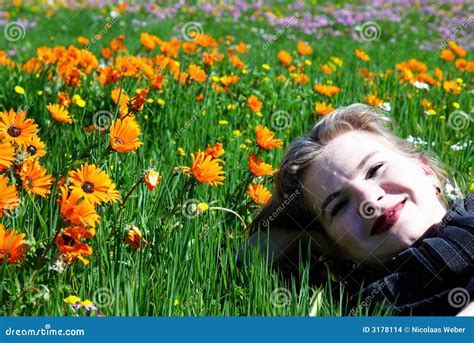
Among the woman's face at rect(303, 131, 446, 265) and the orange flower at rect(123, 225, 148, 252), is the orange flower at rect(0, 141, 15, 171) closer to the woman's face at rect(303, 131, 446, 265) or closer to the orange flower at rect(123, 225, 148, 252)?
the orange flower at rect(123, 225, 148, 252)

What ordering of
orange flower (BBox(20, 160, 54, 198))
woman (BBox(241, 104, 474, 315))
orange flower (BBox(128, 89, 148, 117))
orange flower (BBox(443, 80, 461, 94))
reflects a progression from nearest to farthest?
orange flower (BBox(20, 160, 54, 198)) < woman (BBox(241, 104, 474, 315)) < orange flower (BBox(128, 89, 148, 117)) < orange flower (BBox(443, 80, 461, 94))

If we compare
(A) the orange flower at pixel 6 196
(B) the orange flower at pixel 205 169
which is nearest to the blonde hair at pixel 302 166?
(B) the orange flower at pixel 205 169

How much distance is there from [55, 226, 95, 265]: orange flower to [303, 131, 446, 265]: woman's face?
0.82m

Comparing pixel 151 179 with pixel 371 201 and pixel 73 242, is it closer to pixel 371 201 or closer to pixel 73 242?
pixel 73 242

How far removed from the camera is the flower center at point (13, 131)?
2.18 m

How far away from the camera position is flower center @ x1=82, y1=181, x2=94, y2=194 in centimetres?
190

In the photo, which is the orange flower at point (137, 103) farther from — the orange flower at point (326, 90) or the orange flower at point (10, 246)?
the orange flower at point (326, 90)

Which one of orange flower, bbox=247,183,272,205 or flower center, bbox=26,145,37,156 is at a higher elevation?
flower center, bbox=26,145,37,156

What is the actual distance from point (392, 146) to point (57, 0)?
10582 millimetres

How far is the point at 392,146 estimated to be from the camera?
251cm

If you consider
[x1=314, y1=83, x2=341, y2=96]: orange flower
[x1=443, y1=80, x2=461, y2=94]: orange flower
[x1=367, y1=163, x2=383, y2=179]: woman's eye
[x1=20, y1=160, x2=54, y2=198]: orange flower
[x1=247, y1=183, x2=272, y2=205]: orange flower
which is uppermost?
[x1=20, y1=160, x2=54, y2=198]: orange flower

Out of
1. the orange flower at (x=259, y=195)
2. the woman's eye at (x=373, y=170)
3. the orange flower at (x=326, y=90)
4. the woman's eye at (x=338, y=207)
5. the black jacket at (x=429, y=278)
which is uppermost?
the woman's eye at (x=373, y=170)

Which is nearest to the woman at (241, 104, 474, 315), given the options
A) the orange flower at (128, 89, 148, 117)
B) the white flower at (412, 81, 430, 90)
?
the orange flower at (128, 89, 148, 117)

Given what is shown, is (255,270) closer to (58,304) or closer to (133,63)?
(58,304)
